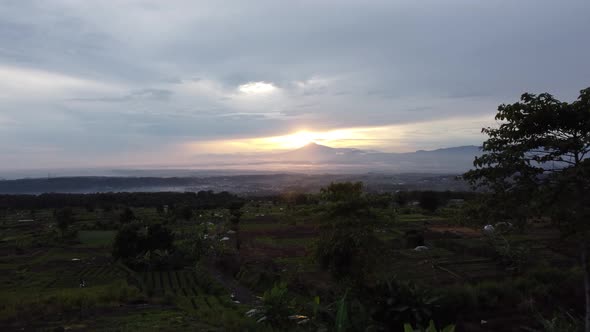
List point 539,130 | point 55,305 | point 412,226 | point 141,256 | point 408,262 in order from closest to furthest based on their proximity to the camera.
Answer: point 539,130, point 55,305, point 408,262, point 141,256, point 412,226

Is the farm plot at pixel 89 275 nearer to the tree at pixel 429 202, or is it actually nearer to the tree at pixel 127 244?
the tree at pixel 127 244

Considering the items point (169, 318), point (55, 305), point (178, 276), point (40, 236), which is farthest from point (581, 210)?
point (40, 236)

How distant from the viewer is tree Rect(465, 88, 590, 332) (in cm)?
730

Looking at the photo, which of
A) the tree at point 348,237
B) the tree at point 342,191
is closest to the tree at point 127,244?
the tree at point 348,237

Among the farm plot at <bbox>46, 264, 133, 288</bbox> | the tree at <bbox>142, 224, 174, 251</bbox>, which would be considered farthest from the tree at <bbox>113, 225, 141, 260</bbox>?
the farm plot at <bbox>46, 264, 133, 288</bbox>

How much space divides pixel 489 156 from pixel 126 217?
166 feet

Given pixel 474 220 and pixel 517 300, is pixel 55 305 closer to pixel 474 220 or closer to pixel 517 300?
pixel 474 220

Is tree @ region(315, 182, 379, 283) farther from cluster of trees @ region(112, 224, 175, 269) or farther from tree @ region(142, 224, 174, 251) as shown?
tree @ region(142, 224, 174, 251)

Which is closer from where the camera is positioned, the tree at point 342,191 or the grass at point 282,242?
the tree at point 342,191

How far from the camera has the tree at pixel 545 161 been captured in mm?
7297

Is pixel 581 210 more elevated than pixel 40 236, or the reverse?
pixel 581 210

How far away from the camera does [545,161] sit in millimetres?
Result: 7836

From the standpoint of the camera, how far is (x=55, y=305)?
61.9 feet

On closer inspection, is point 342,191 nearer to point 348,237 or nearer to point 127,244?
point 348,237
